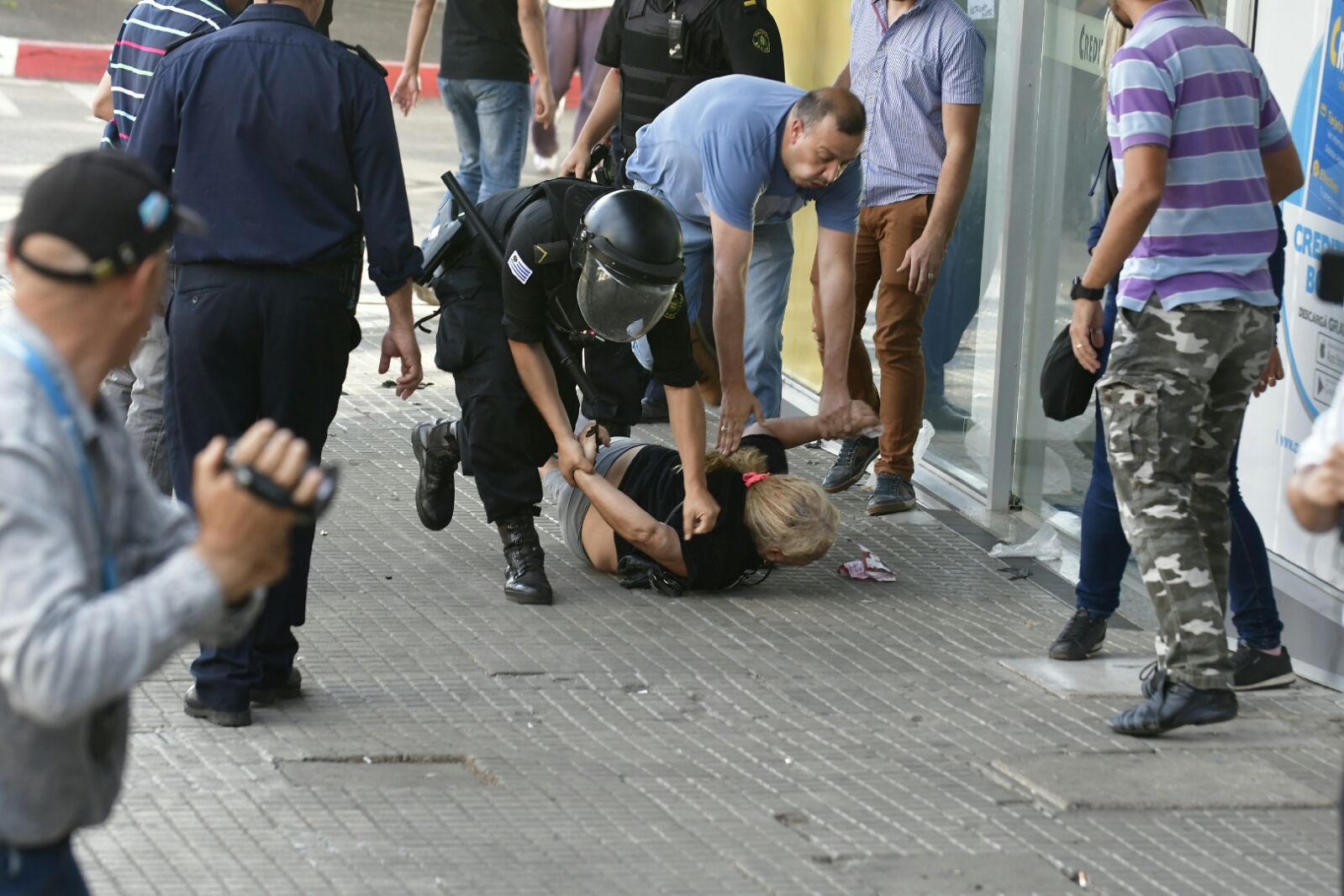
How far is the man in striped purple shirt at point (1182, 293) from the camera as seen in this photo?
4.20 m

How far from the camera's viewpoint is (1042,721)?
461 cm

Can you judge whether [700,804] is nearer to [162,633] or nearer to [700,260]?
[162,633]

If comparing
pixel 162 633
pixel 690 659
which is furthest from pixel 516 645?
pixel 162 633

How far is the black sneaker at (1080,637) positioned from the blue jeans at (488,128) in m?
4.95

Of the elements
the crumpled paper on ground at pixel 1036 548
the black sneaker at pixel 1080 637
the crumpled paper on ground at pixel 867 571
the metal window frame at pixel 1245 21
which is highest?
the metal window frame at pixel 1245 21

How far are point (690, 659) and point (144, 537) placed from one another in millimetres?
2943

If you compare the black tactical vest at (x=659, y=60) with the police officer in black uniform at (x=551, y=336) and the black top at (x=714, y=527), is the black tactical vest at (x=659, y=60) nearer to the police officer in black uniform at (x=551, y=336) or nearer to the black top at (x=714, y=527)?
the police officer in black uniform at (x=551, y=336)

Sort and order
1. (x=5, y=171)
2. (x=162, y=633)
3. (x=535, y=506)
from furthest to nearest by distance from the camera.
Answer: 1. (x=5, y=171)
2. (x=535, y=506)
3. (x=162, y=633)

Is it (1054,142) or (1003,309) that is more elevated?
(1054,142)

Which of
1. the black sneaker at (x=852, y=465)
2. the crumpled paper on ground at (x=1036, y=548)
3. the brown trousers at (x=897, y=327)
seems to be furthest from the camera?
the black sneaker at (x=852, y=465)

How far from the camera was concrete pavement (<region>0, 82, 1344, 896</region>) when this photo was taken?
144 inches

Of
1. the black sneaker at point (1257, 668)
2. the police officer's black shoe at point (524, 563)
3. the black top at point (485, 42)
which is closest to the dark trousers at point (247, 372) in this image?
the police officer's black shoe at point (524, 563)

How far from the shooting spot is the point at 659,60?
692 cm

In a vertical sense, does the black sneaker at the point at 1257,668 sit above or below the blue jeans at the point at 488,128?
below
